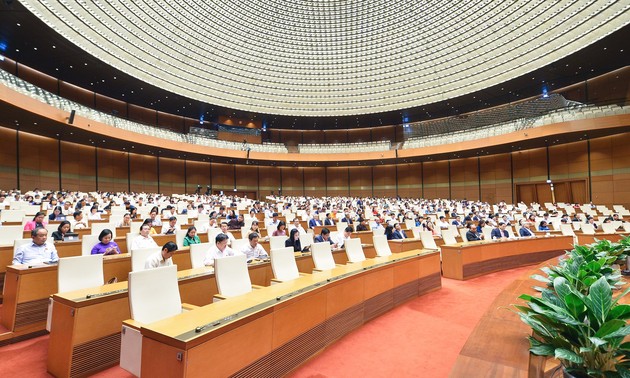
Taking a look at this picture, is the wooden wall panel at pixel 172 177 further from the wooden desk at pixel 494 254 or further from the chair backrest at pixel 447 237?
the wooden desk at pixel 494 254

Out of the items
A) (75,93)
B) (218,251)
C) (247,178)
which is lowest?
(218,251)

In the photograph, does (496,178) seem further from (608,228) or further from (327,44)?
(608,228)

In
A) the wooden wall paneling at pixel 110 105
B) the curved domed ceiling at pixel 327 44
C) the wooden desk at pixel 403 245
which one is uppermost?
the curved domed ceiling at pixel 327 44

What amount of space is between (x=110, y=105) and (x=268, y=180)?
12.8 metres

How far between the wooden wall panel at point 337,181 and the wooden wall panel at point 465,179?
8852 millimetres

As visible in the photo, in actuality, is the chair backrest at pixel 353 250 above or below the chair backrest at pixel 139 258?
below

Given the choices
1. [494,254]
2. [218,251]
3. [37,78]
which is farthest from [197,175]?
[218,251]

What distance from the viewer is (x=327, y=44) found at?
22.2 metres

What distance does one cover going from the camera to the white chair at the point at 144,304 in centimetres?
255

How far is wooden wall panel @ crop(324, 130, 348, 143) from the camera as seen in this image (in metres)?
32.0

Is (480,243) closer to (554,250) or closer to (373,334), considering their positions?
(554,250)

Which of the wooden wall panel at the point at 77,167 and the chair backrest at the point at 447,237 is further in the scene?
the wooden wall panel at the point at 77,167

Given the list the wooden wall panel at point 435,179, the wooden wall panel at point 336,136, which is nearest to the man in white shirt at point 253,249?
the wooden wall panel at point 435,179

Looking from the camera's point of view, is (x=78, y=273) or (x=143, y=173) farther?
(x=143, y=173)
